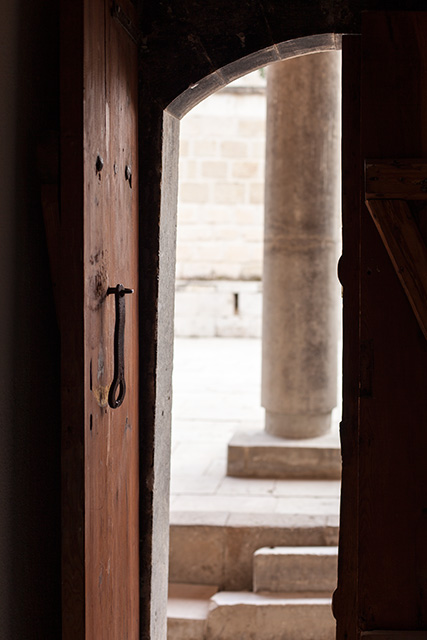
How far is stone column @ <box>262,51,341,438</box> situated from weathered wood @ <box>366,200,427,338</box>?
3118 mm

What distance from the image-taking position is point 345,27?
2.45 metres

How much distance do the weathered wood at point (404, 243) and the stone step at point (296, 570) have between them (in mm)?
2245

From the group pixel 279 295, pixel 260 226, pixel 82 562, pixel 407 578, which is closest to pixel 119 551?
pixel 82 562

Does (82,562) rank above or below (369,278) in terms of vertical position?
below

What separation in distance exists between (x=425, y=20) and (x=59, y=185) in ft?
3.87

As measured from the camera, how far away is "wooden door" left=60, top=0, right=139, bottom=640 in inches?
78.4

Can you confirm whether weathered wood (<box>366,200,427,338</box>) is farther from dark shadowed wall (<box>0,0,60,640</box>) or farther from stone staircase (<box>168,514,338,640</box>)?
stone staircase (<box>168,514,338,640</box>)

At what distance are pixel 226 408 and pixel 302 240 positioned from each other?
228 cm

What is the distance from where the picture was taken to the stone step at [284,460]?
5094 millimetres

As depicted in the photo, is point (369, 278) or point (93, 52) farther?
point (369, 278)

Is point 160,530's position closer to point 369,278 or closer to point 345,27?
point 369,278

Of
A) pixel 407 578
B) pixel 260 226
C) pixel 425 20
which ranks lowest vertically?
pixel 407 578

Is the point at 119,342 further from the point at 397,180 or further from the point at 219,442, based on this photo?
the point at 219,442

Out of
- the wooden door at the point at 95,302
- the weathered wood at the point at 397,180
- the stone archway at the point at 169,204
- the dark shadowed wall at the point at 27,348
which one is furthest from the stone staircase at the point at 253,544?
the weathered wood at the point at 397,180
